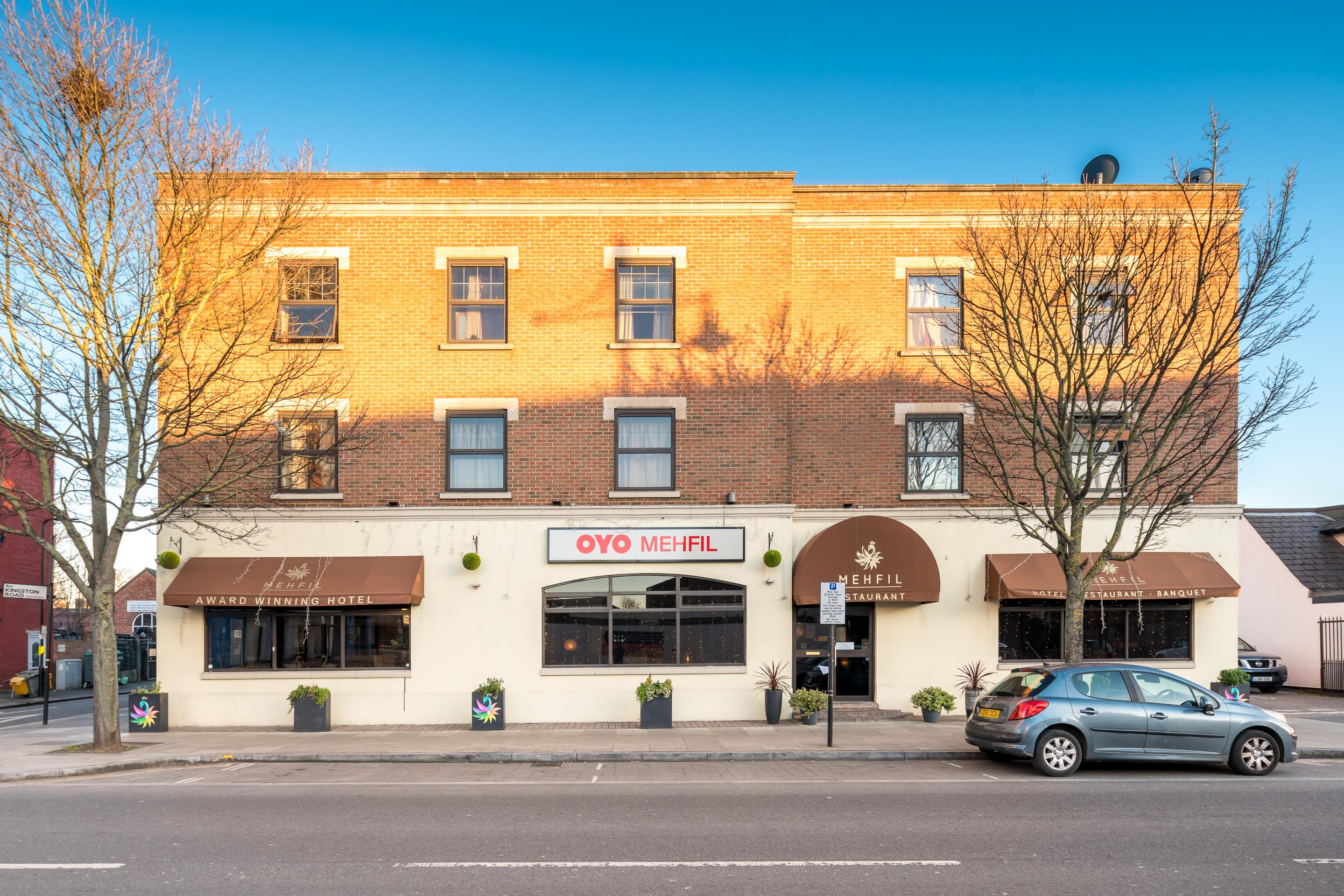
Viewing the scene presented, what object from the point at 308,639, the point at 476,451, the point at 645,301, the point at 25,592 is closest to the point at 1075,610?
the point at 645,301

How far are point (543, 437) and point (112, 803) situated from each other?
940 cm

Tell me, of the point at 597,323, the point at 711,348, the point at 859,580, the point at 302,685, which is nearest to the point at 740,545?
the point at 859,580

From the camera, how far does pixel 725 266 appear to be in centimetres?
1794

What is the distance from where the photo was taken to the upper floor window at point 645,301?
1802cm

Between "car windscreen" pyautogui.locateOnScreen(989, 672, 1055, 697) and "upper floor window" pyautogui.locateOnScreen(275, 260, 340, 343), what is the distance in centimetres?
1407

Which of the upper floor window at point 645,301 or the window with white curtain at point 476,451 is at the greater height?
the upper floor window at point 645,301

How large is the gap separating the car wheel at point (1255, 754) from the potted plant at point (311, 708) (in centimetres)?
1486

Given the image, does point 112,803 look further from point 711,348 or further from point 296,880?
point 711,348

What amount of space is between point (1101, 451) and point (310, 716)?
56.2 ft

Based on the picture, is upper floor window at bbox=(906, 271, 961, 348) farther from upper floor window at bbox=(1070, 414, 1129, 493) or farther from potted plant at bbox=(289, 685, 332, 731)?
potted plant at bbox=(289, 685, 332, 731)

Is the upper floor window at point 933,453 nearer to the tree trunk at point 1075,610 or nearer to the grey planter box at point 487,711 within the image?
the tree trunk at point 1075,610

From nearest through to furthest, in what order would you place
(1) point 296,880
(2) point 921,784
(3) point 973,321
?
(1) point 296,880 < (2) point 921,784 < (3) point 973,321

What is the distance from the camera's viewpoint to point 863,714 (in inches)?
690

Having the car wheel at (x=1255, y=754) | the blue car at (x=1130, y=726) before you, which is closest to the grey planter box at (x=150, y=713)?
the blue car at (x=1130, y=726)
